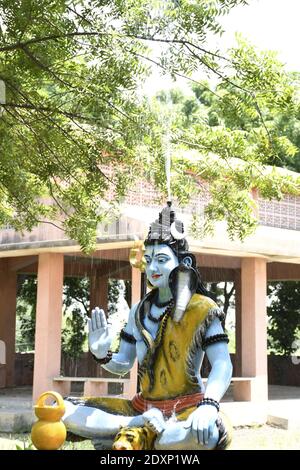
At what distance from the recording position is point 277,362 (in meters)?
20.1

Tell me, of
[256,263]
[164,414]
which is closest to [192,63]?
[164,414]

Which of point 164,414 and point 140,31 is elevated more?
point 140,31

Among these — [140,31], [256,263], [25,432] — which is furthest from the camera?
[256,263]

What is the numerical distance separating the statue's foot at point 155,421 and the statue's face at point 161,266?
88 centimetres

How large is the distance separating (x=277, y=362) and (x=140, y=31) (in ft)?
50.5

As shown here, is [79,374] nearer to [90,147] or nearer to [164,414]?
[90,147]

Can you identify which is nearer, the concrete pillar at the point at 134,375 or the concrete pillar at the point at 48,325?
the concrete pillar at the point at 134,375

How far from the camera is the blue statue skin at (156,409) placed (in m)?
4.04

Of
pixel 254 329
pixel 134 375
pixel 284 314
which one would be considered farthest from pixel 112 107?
pixel 284 314

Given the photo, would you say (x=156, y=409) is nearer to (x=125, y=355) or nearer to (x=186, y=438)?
(x=186, y=438)

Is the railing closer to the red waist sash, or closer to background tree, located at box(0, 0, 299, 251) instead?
background tree, located at box(0, 0, 299, 251)

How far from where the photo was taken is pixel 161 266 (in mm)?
4703

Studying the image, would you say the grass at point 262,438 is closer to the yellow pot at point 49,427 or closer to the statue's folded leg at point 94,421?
the statue's folded leg at point 94,421

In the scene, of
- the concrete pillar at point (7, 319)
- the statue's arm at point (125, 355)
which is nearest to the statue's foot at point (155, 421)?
the statue's arm at point (125, 355)
